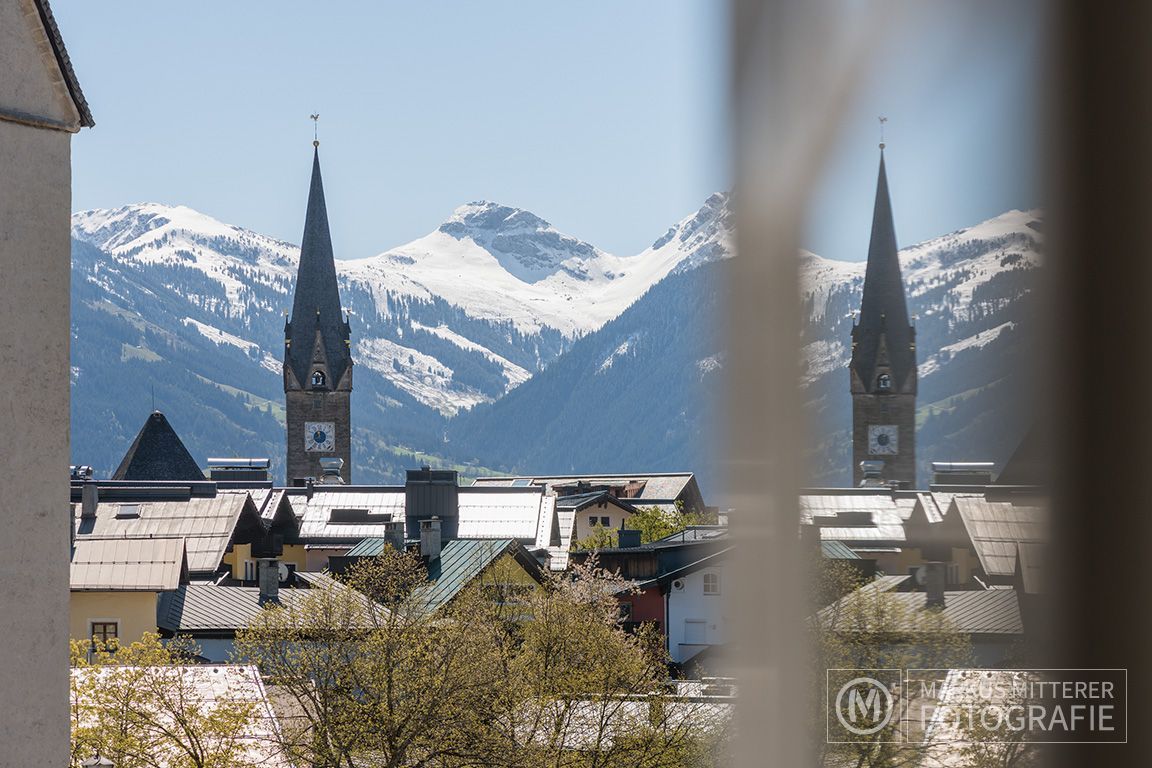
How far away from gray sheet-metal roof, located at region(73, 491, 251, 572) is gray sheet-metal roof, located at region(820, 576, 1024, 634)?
37.8 m

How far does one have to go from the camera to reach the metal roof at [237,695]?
64.9 feet

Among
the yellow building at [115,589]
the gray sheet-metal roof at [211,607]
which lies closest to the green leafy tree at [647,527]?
the gray sheet-metal roof at [211,607]

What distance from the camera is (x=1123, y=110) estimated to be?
4.13 ft

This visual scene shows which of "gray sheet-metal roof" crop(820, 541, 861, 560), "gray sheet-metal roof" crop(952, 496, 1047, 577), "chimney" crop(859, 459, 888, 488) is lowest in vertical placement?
"gray sheet-metal roof" crop(820, 541, 861, 560)

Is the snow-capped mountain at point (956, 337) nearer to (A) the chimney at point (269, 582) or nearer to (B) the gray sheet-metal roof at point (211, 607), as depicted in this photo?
(B) the gray sheet-metal roof at point (211, 607)

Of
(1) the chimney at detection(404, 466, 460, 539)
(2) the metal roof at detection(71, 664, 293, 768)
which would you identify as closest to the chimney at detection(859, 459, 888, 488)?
(2) the metal roof at detection(71, 664, 293, 768)

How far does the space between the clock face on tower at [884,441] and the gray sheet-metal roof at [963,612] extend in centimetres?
21

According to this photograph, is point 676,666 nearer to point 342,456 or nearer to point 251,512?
point 251,512

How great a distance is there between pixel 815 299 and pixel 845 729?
1.22 feet

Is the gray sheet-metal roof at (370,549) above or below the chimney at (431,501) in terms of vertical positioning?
below

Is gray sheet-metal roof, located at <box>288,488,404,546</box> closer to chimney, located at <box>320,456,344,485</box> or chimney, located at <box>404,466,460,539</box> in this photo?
chimney, located at <box>404,466,460,539</box>

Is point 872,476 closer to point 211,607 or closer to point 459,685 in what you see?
point 459,685

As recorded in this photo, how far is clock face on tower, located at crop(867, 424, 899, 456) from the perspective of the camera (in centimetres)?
154

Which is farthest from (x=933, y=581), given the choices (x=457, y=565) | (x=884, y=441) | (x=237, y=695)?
(x=457, y=565)
